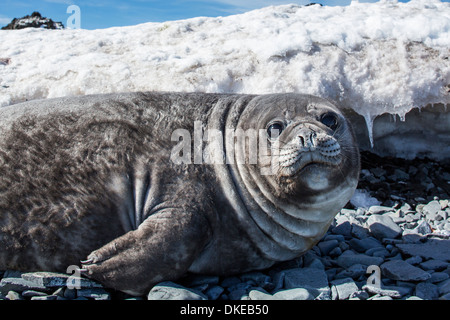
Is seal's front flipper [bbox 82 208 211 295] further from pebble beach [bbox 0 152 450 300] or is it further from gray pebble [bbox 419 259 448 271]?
gray pebble [bbox 419 259 448 271]

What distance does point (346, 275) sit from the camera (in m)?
3.36

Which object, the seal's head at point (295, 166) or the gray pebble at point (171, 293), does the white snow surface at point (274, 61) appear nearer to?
the seal's head at point (295, 166)

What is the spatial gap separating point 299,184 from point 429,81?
333 centimetres

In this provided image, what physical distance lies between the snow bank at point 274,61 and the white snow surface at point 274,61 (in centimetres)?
1

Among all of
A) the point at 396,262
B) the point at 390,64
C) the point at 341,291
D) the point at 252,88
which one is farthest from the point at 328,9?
the point at 341,291

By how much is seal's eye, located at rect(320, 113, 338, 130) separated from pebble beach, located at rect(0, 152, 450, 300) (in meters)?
0.92

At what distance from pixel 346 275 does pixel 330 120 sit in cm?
101

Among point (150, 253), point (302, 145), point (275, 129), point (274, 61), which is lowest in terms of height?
point (150, 253)

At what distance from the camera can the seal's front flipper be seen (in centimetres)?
293

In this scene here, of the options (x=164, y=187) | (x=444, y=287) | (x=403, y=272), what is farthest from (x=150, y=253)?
(x=444, y=287)

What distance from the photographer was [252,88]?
5434 millimetres

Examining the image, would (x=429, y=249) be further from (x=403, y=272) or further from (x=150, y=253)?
(x=150, y=253)

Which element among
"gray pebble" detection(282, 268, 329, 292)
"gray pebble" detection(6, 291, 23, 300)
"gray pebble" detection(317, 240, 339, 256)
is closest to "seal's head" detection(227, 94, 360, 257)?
"gray pebble" detection(282, 268, 329, 292)
